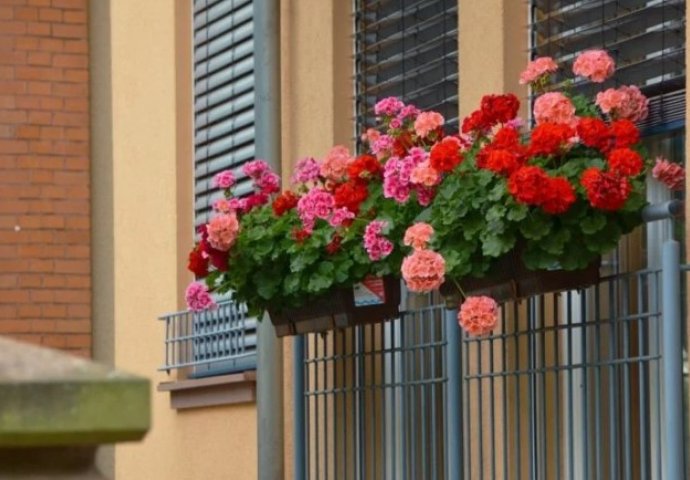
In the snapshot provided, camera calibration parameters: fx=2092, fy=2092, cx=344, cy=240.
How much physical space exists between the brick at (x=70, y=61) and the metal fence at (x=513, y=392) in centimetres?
518

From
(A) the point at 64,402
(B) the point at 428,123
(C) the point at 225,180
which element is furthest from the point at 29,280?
(A) the point at 64,402

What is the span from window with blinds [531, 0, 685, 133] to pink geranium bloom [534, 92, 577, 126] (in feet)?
1.41

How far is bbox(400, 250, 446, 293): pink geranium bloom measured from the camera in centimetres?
574

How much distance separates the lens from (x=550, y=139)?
5543 millimetres

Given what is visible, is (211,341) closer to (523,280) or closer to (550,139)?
(523,280)

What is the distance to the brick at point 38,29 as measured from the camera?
12992 millimetres

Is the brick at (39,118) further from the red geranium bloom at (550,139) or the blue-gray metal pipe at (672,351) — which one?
the blue-gray metal pipe at (672,351)

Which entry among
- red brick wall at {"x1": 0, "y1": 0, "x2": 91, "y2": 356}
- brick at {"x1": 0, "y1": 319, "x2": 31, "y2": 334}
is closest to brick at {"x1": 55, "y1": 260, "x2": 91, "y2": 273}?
red brick wall at {"x1": 0, "y1": 0, "x2": 91, "y2": 356}

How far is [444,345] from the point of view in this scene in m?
7.07

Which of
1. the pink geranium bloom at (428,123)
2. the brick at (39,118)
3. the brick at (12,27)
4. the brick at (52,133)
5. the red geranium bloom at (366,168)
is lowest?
the red geranium bloom at (366,168)

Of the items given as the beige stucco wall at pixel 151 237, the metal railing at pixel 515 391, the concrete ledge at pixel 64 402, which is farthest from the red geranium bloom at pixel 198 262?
the concrete ledge at pixel 64 402

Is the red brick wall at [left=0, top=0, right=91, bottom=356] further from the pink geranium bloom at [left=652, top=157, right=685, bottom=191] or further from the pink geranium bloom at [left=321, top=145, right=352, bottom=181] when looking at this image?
the pink geranium bloom at [left=652, top=157, right=685, bottom=191]

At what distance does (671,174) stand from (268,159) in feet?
10.8

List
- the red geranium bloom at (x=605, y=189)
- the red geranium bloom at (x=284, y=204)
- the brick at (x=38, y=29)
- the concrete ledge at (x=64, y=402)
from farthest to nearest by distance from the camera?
the brick at (x=38, y=29) < the red geranium bloom at (x=284, y=204) < the red geranium bloom at (x=605, y=189) < the concrete ledge at (x=64, y=402)
